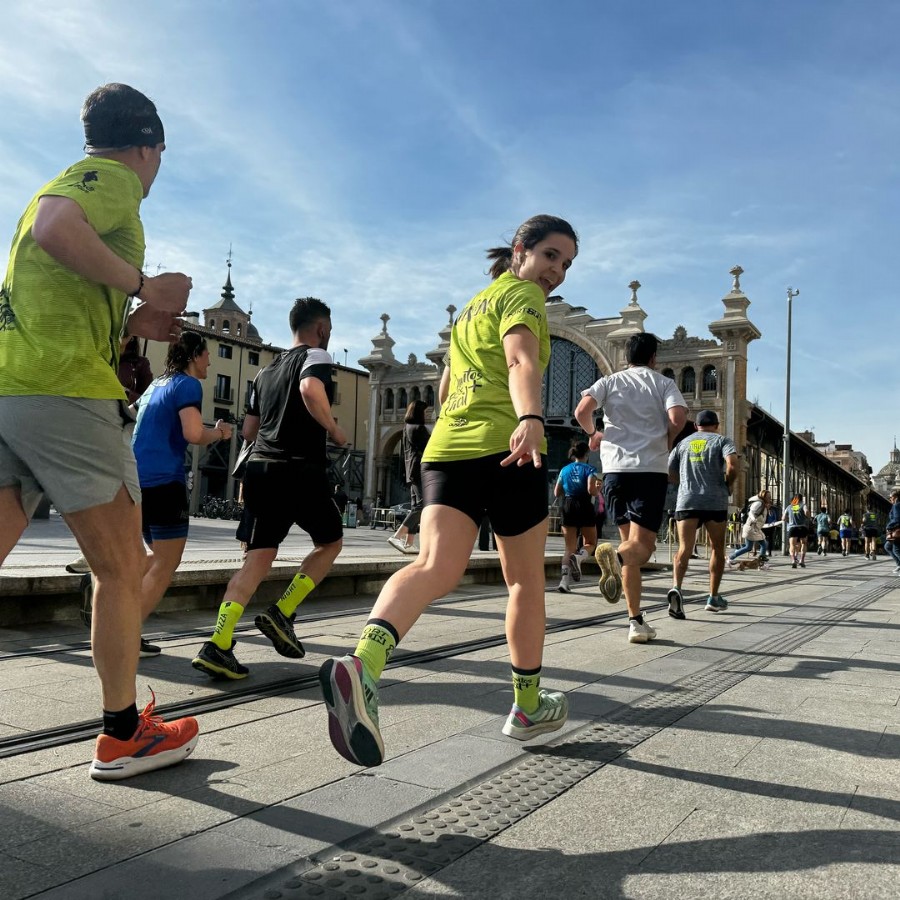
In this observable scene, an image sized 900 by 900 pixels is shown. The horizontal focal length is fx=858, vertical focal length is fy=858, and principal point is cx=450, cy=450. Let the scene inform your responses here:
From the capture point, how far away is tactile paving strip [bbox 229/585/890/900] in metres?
1.75

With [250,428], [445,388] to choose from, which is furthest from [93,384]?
[250,428]

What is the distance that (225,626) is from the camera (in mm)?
3775

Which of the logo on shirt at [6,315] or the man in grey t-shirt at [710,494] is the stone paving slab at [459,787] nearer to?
the logo on shirt at [6,315]

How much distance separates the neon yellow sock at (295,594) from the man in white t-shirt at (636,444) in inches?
81.9

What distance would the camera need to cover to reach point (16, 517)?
228 cm

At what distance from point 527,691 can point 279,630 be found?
5.19ft

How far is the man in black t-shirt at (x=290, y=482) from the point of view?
4055 millimetres

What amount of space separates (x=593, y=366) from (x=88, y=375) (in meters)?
45.7

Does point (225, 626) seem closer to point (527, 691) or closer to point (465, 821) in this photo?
point (527, 691)

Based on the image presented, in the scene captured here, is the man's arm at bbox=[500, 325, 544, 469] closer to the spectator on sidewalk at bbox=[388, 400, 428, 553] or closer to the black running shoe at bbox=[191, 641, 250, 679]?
the black running shoe at bbox=[191, 641, 250, 679]

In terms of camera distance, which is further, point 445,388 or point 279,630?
point 279,630

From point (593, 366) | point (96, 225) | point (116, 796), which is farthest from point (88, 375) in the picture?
point (593, 366)

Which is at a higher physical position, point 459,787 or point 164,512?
point 164,512

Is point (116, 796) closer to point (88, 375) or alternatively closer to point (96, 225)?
point (88, 375)
